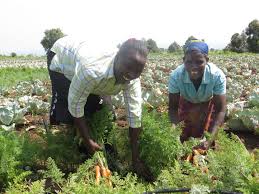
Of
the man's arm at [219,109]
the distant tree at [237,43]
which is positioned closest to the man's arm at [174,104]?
the man's arm at [219,109]

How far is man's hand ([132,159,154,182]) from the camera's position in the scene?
3982 millimetres

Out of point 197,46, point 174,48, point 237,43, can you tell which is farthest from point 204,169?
point 237,43

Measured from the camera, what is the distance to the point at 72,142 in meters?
4.23

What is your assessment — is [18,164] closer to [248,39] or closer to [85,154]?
[85,154]

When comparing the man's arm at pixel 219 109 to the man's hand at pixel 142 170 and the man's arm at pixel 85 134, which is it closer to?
the man's hand at pixel 142 170

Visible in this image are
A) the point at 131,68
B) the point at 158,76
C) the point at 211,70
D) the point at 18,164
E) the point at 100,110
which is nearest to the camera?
the point at 131,68

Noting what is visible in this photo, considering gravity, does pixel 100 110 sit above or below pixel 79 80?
below

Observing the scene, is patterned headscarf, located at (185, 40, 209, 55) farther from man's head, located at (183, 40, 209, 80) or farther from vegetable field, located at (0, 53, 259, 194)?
vegetable field, located at (0, 53, 259, 194)

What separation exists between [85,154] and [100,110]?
17.5 inches

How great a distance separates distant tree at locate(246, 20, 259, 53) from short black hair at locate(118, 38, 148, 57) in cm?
4234

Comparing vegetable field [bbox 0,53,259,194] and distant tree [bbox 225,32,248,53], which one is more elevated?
vegetable field [bbox 0,53,259,194]

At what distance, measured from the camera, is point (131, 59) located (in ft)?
11.1

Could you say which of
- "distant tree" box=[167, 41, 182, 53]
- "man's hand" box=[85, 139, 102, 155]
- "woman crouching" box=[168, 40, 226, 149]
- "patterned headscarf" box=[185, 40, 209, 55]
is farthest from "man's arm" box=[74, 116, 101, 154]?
"distant tree" box=[167, 41, 182, 53]

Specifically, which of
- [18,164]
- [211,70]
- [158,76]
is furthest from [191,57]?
[158,76]
